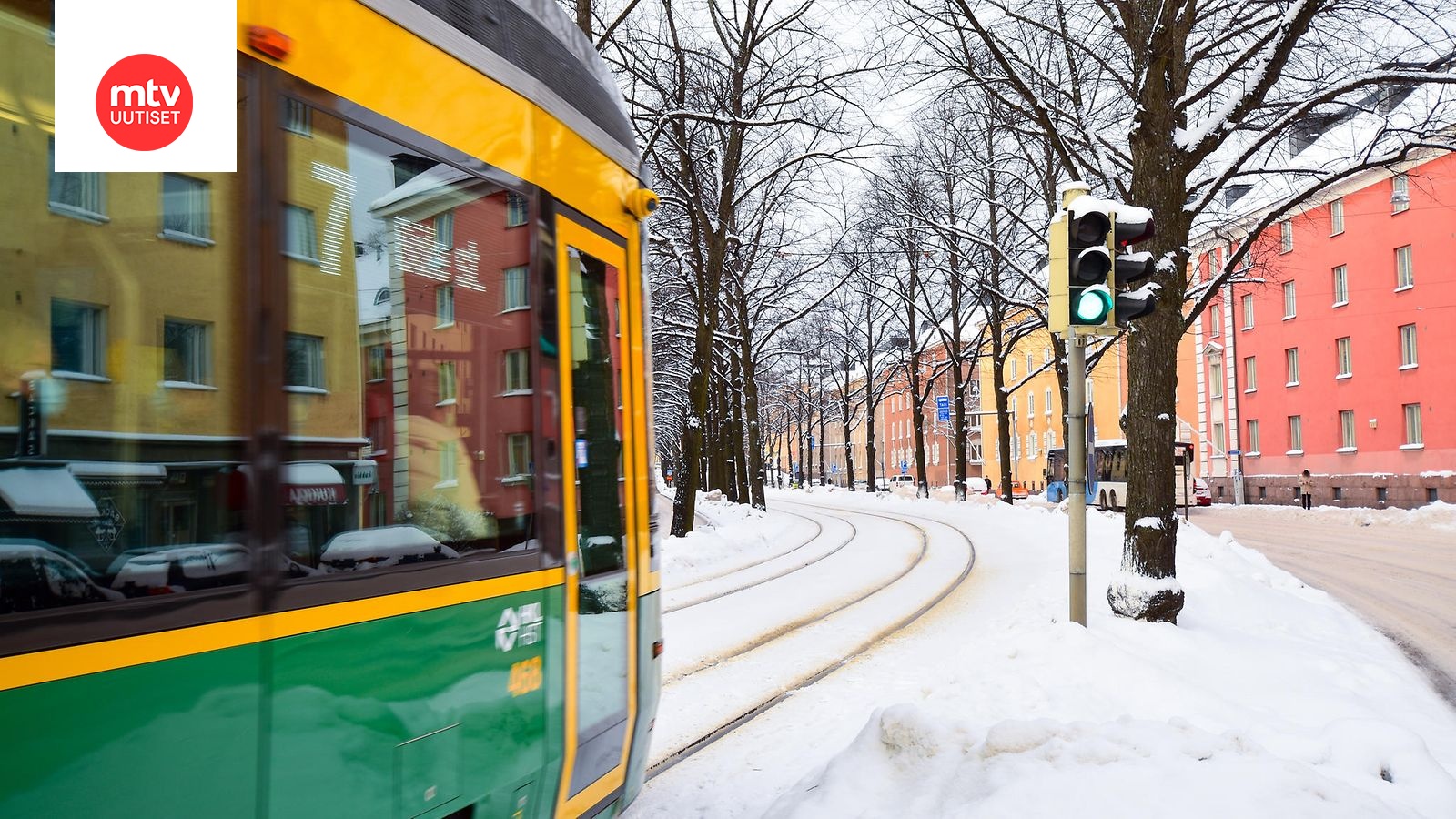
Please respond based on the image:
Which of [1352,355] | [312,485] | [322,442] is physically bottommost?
[312,485]

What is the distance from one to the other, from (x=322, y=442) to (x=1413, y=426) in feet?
128

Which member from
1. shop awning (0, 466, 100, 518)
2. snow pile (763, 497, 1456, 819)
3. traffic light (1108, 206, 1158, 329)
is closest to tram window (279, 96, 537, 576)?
shop awning (0, 466, 100, 518)

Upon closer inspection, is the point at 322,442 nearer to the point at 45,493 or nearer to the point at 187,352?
the point at 187,352

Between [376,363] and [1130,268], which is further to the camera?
[1130,268]

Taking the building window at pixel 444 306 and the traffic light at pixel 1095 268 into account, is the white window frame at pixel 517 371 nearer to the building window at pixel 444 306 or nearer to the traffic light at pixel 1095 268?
the building window at pixel 444 306

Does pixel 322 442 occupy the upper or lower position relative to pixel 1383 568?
upper

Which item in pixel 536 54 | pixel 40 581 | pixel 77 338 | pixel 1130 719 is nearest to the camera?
pixel 40 581

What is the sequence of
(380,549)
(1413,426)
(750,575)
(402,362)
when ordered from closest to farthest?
(380,549) → (402,362) → (750,575) → (1413,426)

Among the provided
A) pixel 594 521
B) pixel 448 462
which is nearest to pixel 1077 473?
pixel 594 521

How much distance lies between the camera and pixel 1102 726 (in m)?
4.57

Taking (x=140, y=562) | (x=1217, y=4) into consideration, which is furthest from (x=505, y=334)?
(x=1217, y=4)

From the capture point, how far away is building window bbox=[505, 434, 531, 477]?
11.0ft

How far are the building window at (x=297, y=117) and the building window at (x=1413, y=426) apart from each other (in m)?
38.3

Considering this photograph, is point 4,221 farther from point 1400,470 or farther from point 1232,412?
point 1232,412
